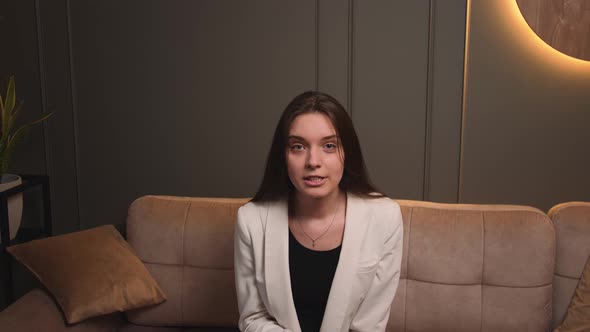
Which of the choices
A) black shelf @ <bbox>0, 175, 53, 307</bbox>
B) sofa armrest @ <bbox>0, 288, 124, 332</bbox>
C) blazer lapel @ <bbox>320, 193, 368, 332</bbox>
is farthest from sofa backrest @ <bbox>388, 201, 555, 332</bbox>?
black shelf @ <bbox>0, 175, 53, 307</bbox>

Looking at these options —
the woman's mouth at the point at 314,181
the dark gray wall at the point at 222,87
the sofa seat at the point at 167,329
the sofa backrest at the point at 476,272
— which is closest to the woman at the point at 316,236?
the woman's mouth at the point at 314,181

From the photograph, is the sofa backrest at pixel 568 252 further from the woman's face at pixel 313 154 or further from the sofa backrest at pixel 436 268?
the woman's face at pixel 313 154

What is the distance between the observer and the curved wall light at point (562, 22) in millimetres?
2396

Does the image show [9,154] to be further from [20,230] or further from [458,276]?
[458,276]

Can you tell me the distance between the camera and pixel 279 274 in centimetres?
165

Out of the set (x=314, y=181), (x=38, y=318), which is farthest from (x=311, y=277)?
(x=38, y=318)

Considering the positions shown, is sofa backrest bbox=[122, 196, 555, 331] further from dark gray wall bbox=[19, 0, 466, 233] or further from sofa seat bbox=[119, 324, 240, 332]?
dark gray wall bbox=[19, 0, 466, 233]

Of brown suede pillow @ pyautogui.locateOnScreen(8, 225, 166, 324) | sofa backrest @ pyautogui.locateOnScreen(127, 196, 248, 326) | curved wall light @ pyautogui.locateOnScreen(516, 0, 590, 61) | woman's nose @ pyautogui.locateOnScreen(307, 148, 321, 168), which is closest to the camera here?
woman's nose @ pyautogui.locateOnScreen(307, 148, 321, 168)

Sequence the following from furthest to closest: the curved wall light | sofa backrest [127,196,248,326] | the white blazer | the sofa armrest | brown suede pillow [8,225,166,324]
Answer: the curved wall light, sofa backrest [127,196,248,326], brown suede pillow [8,225,166,324], the sofa armrest, the white blazer

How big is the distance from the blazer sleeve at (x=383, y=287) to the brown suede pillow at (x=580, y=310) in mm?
755

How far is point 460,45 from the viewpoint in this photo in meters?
2.51

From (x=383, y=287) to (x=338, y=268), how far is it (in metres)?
0.19

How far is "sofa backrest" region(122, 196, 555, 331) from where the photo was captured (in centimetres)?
203

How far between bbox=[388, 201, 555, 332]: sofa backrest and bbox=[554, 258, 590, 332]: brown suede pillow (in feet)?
0.29
